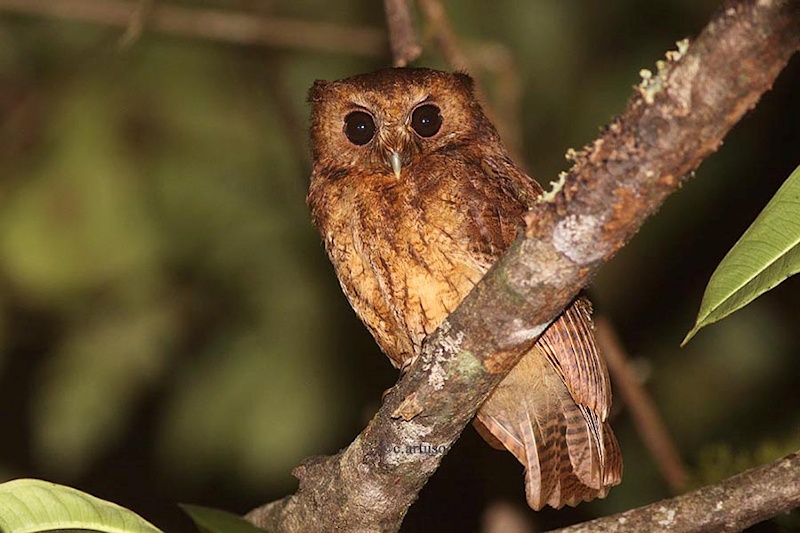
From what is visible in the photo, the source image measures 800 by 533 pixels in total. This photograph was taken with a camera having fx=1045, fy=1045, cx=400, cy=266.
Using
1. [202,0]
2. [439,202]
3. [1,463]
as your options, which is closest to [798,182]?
[439,202]

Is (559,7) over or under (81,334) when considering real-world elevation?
over

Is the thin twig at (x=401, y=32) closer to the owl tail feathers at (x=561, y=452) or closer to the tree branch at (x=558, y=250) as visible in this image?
the owl tail feathers at (x=561, y=452)

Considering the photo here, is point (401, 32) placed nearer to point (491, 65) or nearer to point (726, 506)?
point (491, 65)

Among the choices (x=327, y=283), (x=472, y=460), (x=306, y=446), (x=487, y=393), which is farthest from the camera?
(x=327, y=283)

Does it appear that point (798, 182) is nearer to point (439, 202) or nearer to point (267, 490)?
point (439, 202)

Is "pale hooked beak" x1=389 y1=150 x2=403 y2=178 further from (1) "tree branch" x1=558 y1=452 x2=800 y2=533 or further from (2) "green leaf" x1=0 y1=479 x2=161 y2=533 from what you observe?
(2) "green leaf" x1=0 y1=479 x2=161 y2=533

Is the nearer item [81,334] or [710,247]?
[81,334]

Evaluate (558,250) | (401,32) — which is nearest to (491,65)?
(401,32)
